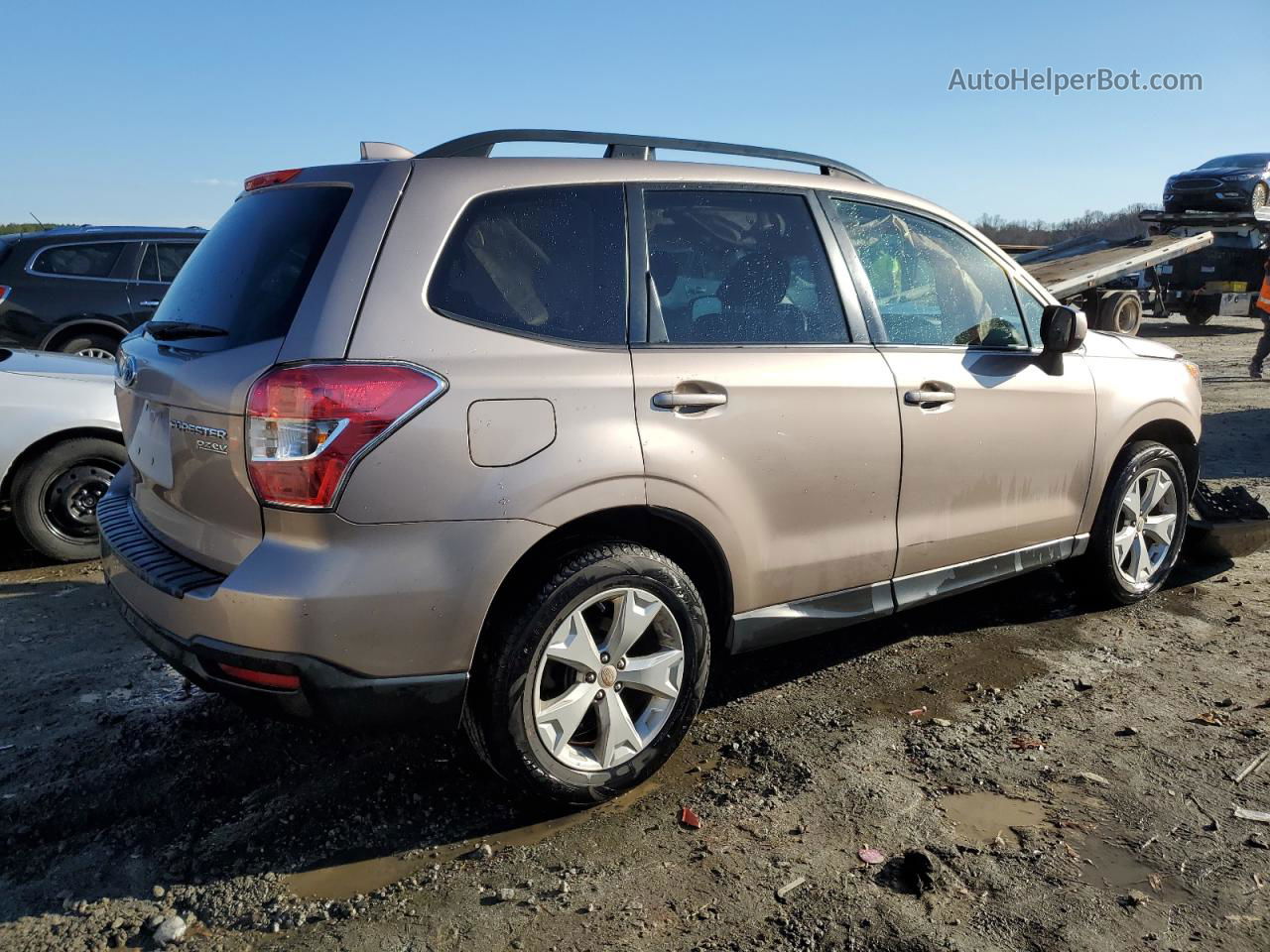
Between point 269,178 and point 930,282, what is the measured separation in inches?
96.6

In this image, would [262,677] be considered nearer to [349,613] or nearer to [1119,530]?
[349,613]

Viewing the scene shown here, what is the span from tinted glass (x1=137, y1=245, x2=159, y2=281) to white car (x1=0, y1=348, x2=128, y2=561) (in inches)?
200

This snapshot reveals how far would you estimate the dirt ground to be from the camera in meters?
2.58

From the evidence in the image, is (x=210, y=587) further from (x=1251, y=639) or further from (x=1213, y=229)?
(x=1213, y=229)

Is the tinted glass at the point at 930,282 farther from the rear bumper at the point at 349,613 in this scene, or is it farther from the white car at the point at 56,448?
the white car at the point at 56,448

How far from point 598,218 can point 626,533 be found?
0.97m

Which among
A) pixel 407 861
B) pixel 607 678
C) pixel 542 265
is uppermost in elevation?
pixel 542 265

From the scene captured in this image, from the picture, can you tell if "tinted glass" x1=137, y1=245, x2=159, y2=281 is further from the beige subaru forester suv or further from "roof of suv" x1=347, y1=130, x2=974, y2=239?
"roof of suv" x1=347, y1=130, x2=974, y2=239

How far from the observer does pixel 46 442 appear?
5.52 meters

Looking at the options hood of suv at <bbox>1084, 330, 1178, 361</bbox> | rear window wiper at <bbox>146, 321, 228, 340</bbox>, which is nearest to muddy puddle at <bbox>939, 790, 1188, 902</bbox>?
hood of suv at <bbox>1084, 330, 1178, 361</bbox>

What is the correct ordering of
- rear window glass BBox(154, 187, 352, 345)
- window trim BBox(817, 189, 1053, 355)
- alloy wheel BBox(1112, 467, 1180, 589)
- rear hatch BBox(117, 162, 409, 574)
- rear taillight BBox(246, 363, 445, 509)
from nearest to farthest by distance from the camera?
rear taillight BBox(246, 363, 445, 509) → rear hatch BBox(117, 162, 409, 574) → rear window glass BBox(154, 187, 352, 345) → window trim BBox(817, 189, 1053, 355) → alloy wheel BBox(1112, 467, 1180, 589)

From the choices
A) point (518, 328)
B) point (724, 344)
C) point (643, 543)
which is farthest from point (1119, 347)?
point (518, 328)

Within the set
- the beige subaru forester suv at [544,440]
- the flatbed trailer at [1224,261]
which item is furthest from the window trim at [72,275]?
the flatbed trailer at [1224,261]

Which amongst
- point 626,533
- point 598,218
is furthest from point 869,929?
point 598,218
